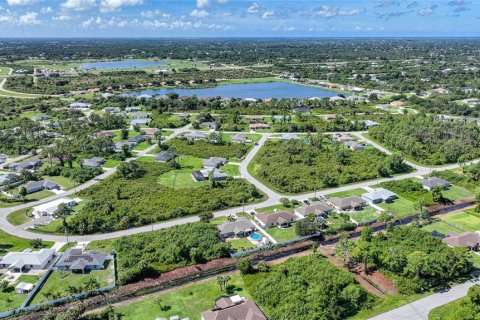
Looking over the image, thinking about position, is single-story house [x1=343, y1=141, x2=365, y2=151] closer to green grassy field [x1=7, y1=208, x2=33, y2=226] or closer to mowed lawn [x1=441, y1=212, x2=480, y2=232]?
mowed lawn [x1=441, y1=212, x2=480, y2=232]

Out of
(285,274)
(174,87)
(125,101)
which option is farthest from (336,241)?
(174,87)

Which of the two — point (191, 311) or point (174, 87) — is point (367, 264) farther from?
point (174, 87)

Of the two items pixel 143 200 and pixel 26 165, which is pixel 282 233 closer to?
pixel 143 200

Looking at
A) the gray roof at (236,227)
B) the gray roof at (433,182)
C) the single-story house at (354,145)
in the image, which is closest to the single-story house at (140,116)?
the single-story house at (354,145)

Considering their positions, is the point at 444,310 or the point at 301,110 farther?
the point at 301,110

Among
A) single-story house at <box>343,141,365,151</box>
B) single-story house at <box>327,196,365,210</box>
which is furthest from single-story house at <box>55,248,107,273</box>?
single-story house at <box>343,141,365,151</box>

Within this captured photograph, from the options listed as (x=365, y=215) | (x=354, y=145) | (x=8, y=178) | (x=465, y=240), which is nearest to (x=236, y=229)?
(x=365, y=215)

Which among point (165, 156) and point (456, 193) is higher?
point (165, 156)
